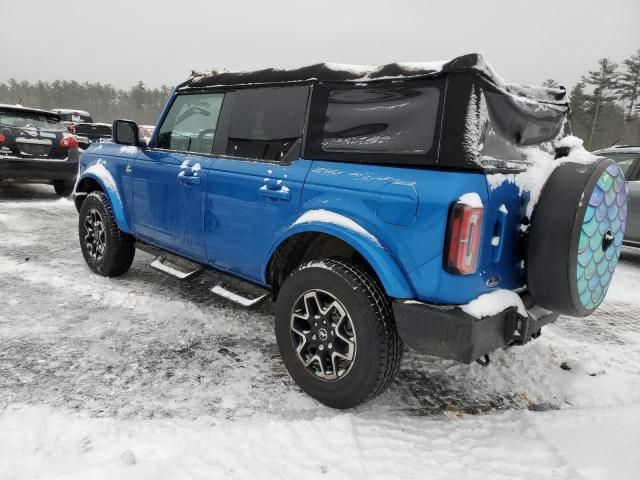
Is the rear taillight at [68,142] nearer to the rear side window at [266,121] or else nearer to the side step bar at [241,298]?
the rear side window at [266,121]

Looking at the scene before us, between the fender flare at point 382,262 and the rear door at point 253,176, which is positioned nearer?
the fender flare at point 382,262

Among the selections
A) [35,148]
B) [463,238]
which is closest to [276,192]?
[463,238]

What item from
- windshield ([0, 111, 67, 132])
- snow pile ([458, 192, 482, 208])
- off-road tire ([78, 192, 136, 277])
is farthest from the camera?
windshield ([0, 111, 67, 132])

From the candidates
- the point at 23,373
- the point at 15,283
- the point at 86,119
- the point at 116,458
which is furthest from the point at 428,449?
the point at 86,119

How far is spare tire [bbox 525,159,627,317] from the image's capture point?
7.25ft

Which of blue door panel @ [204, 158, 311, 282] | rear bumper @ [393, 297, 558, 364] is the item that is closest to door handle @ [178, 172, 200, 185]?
blue door panel @ [204, 158, 311, 282]

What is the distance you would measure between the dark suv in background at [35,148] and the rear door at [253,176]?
674 cm

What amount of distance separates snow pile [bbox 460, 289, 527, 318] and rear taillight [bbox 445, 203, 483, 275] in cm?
18

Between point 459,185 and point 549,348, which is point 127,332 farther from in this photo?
point 549,348

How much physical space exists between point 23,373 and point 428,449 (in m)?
2.38

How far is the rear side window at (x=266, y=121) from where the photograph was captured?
9.64 ft

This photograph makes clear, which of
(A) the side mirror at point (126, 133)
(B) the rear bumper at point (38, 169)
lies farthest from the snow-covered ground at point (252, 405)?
(B) the rear bumper at point (38, 169)

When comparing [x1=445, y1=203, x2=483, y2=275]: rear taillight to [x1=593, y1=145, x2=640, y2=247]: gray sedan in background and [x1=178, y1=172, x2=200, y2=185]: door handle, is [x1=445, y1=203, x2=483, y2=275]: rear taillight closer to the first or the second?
[x1=178, y1=172, x2=200, y2=185]: door handle

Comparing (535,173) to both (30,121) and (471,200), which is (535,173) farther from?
(30,121)
